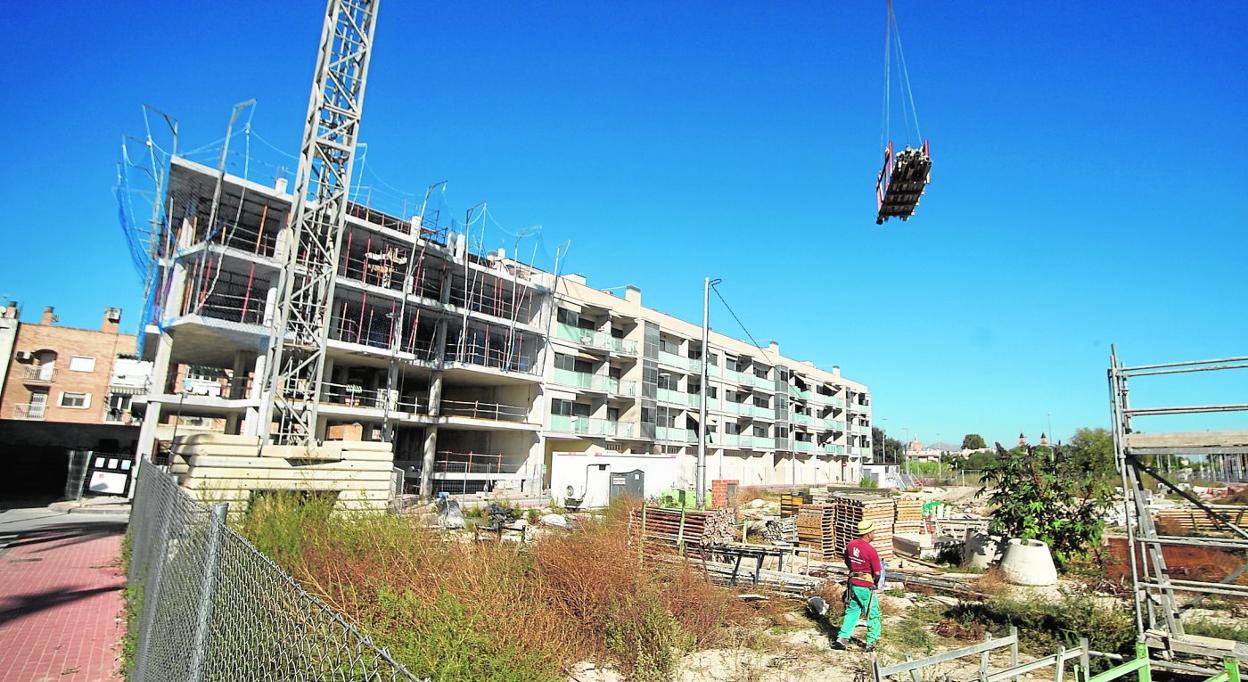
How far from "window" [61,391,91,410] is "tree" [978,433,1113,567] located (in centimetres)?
4857

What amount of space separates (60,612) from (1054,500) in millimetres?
16970

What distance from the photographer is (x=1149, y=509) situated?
7.44m

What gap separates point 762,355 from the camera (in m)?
62.4

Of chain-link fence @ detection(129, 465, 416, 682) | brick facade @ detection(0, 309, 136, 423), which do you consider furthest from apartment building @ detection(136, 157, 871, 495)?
chain-link fence @ detection(129, 465, 416, 682)

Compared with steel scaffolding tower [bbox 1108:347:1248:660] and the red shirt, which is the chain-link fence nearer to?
the red shirt

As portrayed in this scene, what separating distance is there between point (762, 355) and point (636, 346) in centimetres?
2067

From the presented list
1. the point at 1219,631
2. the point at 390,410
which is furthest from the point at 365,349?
the point at 1219,631

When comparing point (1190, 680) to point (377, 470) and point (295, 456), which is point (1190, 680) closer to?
point (377, 470)

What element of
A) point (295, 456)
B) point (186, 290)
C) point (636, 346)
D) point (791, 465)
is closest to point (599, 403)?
point (636, 346)

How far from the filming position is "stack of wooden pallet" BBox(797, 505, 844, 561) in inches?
674

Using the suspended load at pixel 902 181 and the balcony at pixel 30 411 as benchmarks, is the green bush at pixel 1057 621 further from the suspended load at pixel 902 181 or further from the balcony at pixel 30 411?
the balcony at pixel 30 411

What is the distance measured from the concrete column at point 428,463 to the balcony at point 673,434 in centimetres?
1716

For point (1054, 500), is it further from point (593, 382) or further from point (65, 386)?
point (65, 386)

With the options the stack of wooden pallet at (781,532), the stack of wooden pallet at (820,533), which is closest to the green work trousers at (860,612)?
the stack of wooden pallet at (820,533)
